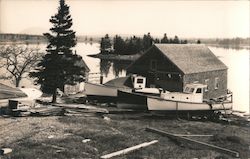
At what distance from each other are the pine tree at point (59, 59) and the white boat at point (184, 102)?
172 inches

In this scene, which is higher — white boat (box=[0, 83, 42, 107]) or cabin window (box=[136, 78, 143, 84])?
cabin window (box=[136, 78, 143, 84])

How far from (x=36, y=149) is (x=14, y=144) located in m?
0.95

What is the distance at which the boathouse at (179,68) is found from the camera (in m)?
25.2

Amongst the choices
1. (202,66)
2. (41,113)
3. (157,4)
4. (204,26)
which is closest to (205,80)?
(202,66)

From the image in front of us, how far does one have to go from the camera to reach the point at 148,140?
14.8 m

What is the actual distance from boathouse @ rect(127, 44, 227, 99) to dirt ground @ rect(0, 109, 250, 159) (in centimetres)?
657

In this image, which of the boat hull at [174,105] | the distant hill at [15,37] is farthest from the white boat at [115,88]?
the distant hill at [15,37]

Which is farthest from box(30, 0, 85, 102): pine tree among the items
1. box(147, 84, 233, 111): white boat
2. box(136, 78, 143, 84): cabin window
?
box(136, 78, 143, 84): cabin window

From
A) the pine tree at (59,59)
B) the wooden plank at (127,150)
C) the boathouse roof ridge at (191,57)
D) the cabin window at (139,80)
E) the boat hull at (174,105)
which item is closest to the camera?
the wooden plank at (127,150)

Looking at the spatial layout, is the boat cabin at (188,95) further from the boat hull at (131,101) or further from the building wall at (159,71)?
the building wall at (159,71)

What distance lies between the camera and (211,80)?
1123 inches

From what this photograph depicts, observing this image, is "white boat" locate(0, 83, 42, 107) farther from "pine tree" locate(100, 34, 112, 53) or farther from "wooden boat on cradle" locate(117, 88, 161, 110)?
"pine tree" locate(100, 34, 112, 53)

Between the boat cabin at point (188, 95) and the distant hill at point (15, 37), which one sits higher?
the distant hill at point (15, 37)

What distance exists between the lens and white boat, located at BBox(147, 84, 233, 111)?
20194 millimetres
